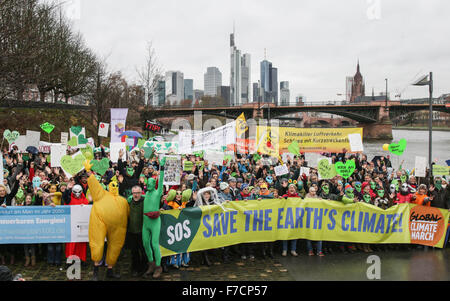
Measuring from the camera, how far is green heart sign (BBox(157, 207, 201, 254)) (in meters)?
6.61

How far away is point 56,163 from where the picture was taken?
425 inches

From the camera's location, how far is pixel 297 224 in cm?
747

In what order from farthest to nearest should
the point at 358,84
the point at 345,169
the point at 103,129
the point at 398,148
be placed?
1. the point at 358,84
2. the point at 103,129
3. the point at 398,148
4. the point at 345,169

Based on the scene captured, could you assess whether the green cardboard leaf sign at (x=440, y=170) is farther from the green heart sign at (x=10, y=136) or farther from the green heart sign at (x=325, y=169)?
the green heart sign at (x=10, y=136)

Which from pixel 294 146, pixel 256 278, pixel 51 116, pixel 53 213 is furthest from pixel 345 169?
pixel 51 116

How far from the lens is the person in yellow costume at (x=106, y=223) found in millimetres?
5953

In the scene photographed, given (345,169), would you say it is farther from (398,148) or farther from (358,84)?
(358,84)

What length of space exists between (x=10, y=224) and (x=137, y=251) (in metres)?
2.38

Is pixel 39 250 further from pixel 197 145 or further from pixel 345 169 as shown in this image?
pixel 197 145

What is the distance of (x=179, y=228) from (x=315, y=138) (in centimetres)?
1016

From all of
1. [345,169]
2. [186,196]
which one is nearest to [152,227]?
[186,196]

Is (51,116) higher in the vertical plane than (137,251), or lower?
higher

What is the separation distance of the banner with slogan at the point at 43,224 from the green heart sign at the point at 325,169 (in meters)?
5.50
